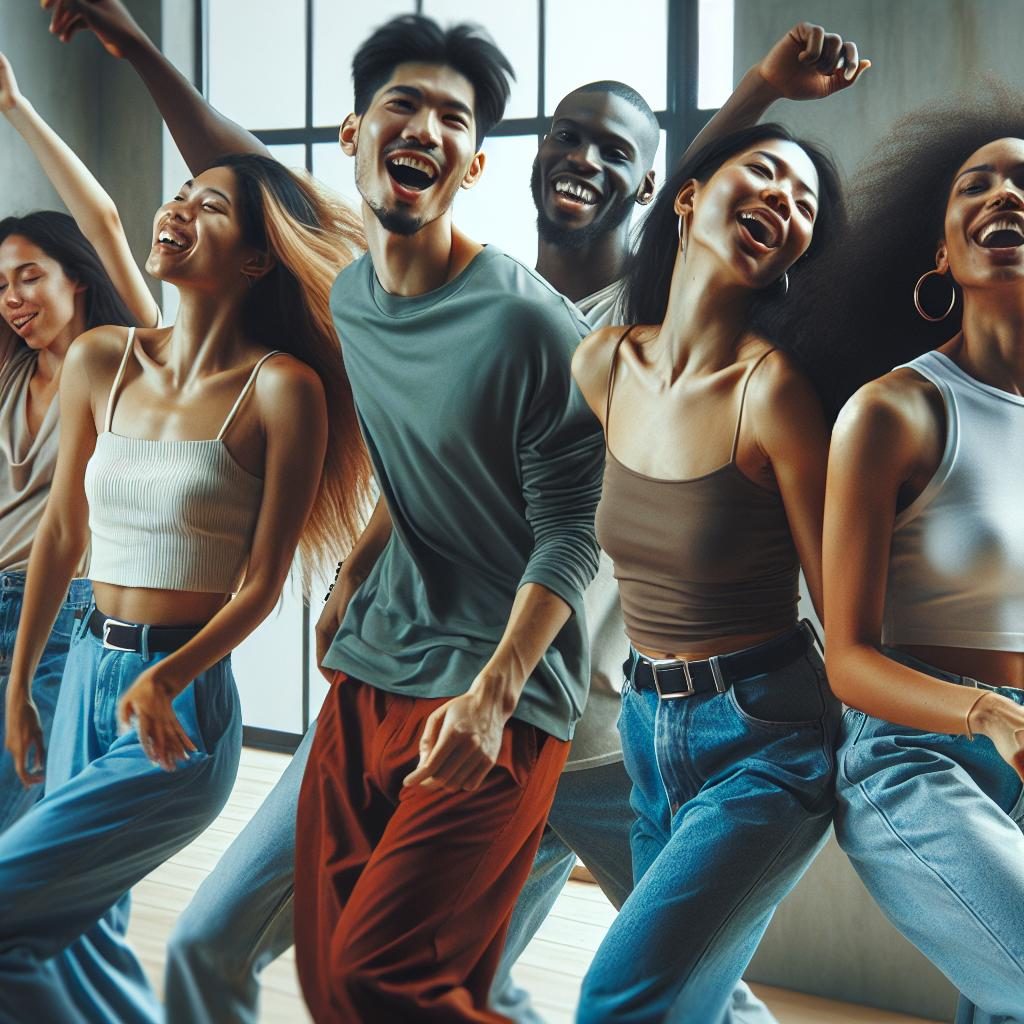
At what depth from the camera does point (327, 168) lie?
109 inches

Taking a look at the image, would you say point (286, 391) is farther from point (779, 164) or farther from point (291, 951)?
A: point (291, 951)

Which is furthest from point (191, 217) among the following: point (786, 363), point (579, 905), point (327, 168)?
point (579, 905)

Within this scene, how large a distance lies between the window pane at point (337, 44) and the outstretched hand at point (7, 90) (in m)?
0.55

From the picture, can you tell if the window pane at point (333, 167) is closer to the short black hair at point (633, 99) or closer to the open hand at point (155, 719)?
the short black hair at point (633, 99)

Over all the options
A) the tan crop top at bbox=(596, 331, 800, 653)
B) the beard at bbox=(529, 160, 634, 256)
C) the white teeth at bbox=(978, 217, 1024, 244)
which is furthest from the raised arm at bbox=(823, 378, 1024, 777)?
the beard at bbox=(529, 160, 634, 256)

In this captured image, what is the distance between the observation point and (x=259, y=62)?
2746 millimetres

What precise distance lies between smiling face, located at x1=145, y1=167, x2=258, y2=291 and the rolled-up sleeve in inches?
23.6

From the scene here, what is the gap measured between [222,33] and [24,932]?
171 cm

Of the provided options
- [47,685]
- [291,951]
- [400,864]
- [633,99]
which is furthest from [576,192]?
[291,951]

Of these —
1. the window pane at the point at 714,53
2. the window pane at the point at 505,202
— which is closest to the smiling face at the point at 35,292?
the window pane at the point at 505,202

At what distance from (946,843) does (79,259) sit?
1.90 m

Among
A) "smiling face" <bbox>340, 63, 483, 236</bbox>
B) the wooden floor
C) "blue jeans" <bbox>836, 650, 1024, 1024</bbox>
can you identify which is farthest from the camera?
the wooden floor

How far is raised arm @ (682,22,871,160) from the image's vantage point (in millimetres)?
1771

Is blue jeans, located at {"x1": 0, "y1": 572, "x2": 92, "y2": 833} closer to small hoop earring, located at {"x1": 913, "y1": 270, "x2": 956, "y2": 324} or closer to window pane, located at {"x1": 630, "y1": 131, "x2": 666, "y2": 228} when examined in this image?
window pane, located at {"x1": 630, "y1": 131, "x2": 666, "y2": 228}
